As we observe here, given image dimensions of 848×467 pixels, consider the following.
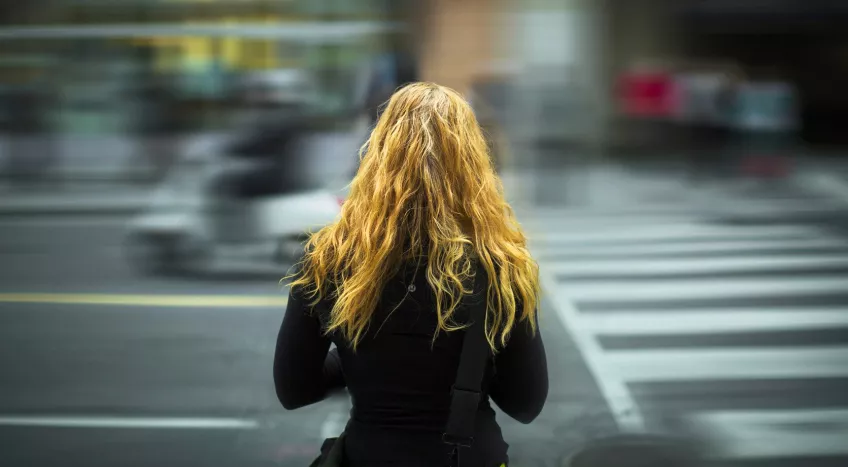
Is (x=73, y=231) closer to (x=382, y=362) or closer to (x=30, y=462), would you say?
(x=30, y=462)

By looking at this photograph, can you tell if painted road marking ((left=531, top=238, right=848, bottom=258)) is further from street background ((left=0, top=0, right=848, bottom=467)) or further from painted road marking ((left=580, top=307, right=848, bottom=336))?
painted road marking ((left=580, top=307, right=848, bottom=336))

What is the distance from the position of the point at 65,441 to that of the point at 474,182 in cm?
345

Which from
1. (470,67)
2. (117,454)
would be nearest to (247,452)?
(117,454)

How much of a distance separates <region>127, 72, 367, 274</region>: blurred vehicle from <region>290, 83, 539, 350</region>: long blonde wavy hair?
16.0 ft

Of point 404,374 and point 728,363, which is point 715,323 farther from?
point 404,374

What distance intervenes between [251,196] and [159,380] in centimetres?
226

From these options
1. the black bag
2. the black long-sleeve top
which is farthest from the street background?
the black bag

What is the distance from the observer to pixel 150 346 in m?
5.69

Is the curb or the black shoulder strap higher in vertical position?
the black shoulder strap

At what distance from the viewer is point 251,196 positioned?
703 cm

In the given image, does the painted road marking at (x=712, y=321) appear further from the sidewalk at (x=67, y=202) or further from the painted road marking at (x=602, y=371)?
the sidewalk at (x=67, y=202)

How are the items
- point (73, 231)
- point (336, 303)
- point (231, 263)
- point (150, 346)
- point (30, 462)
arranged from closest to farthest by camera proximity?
point (336, 303) → point (30, 462) → point (150, 346) → point (231, 263) → point (73, 231)

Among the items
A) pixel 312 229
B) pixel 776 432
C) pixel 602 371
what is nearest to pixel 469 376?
pixel 776 432

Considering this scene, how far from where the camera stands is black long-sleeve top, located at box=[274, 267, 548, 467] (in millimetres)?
1707
